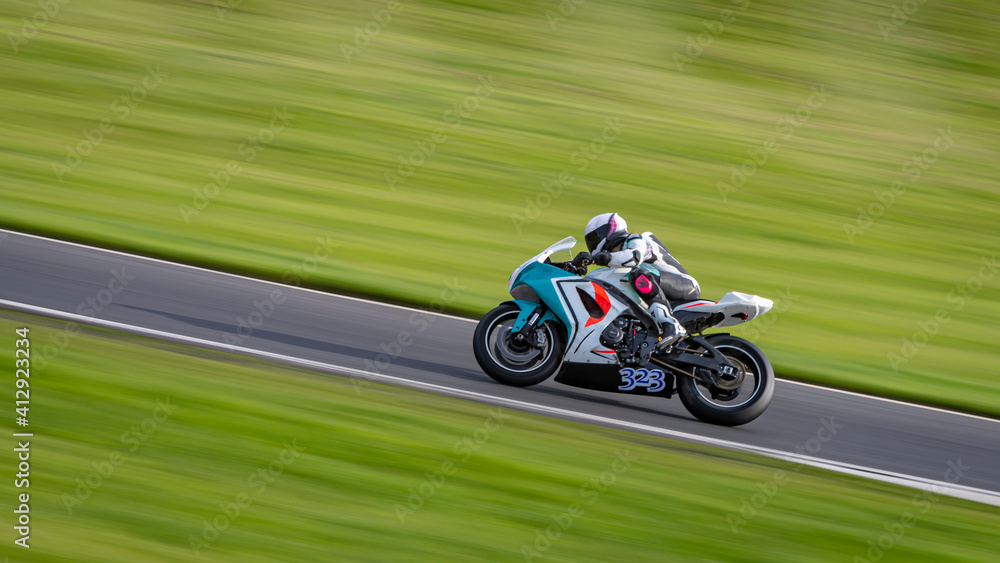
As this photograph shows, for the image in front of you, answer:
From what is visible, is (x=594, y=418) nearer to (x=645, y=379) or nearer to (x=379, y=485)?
(x=645, y=379)

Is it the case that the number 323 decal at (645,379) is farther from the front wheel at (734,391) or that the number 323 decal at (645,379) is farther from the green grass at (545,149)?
the green grass at (545,149)

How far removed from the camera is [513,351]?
8.44 m

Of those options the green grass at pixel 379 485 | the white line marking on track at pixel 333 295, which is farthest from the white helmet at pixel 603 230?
the white line marking on track at pixel 333 295

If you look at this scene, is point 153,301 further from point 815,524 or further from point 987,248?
point 987,248

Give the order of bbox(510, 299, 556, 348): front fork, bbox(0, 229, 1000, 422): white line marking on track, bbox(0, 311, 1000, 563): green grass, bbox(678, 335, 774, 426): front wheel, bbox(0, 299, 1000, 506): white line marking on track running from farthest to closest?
bbox(0, 229, 1000, 422): white line marking on track, bbox(510, 299, 556, 348): front fork, bbox(678, 335, 774, 426): front wheel, bbox(0, 299, 1000, 506): white line marking on track, bbox(0, 311, 1000, 563): green grass

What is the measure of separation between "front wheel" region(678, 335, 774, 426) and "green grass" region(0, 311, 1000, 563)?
47cm

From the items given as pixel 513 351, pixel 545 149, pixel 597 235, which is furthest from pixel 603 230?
pixel 545 149

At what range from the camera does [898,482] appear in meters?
7.57

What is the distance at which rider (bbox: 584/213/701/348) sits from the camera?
8016 millimetres

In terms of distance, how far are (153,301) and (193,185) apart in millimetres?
4711

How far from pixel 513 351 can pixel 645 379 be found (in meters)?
1.16

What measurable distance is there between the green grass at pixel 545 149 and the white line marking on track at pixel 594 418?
2.47 metres

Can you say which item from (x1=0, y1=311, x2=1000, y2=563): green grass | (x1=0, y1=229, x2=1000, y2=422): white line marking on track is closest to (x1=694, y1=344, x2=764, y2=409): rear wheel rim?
(x1=0, y1=311, x2=1000, y2=563): green grass

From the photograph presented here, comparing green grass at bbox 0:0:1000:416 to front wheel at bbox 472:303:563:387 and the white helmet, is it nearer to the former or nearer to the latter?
front wheel at bbox 472:303:563:387
